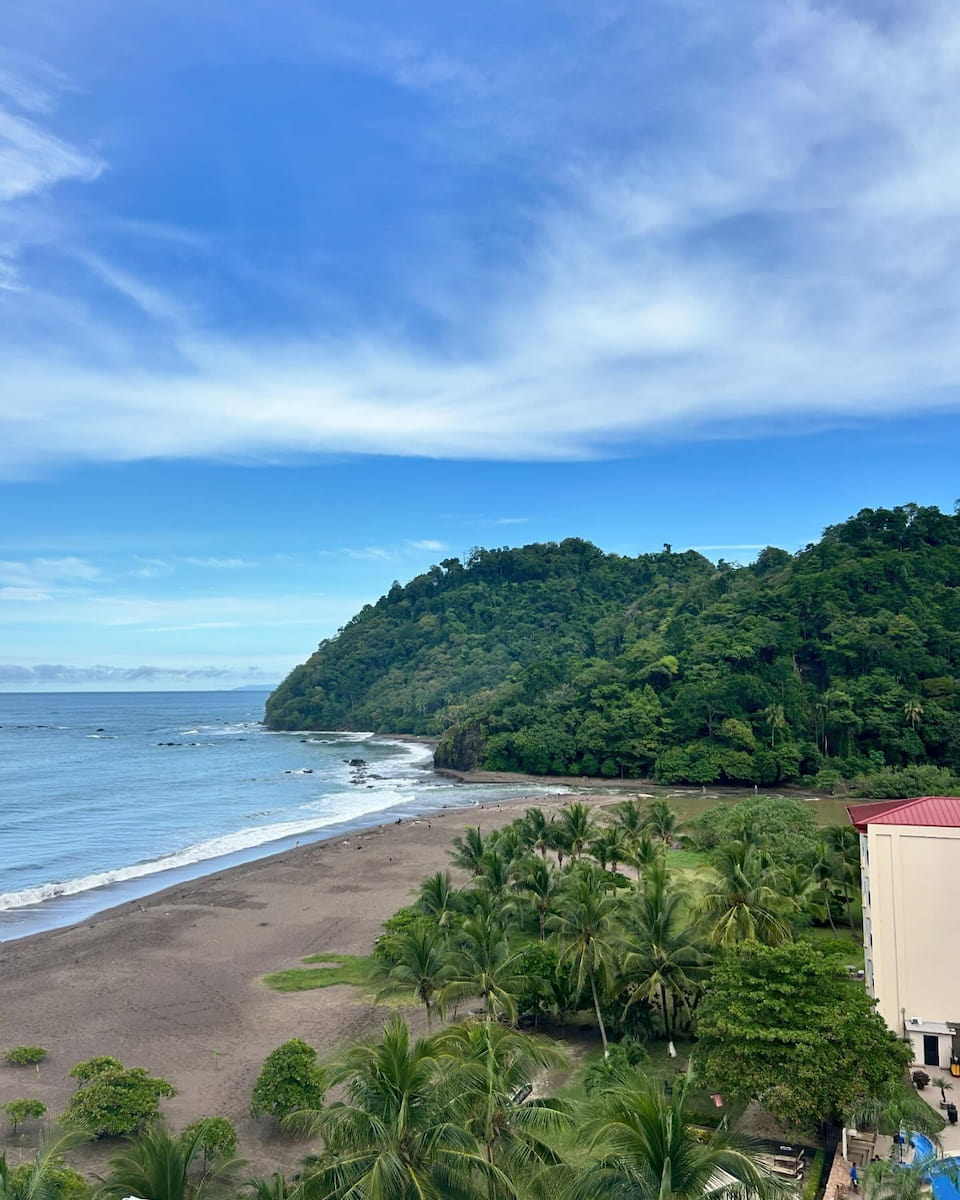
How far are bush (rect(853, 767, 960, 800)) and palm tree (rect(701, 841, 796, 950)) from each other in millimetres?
47461

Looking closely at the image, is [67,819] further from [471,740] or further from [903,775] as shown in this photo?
[903,775]

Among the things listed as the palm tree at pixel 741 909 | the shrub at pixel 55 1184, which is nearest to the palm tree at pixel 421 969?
the palm tree at pixel 741 909

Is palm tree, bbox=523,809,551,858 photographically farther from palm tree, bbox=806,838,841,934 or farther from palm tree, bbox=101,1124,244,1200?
palm tree, bbox=101,1124,244,1200

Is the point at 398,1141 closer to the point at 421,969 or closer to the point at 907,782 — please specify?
the point at 421,969

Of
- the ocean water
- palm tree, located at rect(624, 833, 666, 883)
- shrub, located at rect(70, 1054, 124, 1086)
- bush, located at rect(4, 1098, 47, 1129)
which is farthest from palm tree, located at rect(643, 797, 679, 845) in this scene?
bush, located at rect(4, 1098, 47, 1129)

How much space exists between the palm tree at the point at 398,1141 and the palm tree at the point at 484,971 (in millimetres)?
10218

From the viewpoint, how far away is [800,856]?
36594 millimetres

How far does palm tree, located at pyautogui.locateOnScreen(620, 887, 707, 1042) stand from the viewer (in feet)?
73.9

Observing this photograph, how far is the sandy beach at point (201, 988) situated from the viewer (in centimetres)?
2228

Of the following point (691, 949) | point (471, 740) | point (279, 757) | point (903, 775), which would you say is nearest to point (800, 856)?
point (691, 949)

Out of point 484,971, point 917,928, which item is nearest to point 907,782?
point 917,928

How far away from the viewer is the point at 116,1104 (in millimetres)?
18875

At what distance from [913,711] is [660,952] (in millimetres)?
68358

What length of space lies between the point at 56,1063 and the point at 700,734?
78420 millimetres
